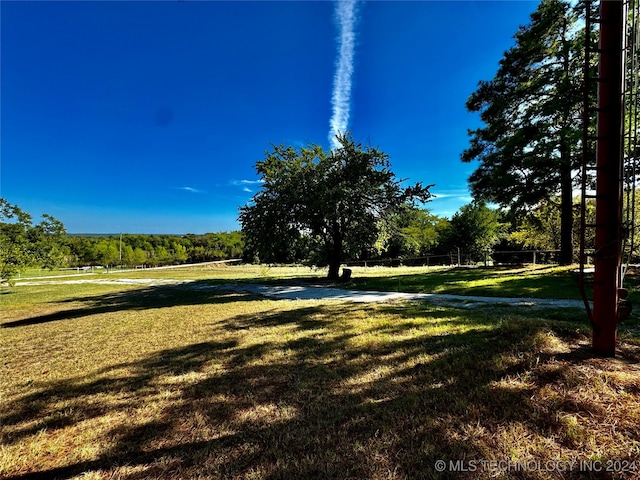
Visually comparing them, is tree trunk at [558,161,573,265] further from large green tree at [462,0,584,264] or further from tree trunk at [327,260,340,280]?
tree trunk at [327,260,340,280]

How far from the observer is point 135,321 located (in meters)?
8.31

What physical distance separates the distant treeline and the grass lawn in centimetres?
4706

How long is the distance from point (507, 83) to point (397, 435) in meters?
17.3

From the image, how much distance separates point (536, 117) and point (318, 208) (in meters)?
10.4

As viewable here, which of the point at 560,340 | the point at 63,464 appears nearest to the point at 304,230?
the point at 560,340

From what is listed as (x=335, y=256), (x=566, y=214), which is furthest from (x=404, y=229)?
(x=566, y=214)

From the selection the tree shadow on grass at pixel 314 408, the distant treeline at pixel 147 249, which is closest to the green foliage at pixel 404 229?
the tree shadow on grass at pixel 314 408

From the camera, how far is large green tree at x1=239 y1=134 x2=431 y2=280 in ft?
Result: 49.1

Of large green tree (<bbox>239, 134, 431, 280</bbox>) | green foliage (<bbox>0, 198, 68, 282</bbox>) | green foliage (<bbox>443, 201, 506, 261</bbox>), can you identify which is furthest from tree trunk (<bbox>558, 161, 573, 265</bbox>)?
green foliage (<bbox>0, 198, 68, 282</bbox>)

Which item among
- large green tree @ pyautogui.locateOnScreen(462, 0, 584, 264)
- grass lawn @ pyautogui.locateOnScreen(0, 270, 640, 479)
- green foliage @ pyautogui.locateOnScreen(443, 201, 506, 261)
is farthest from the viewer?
green foliage @ pyautogui.locateOnScreen(443, 201, 506, 261)

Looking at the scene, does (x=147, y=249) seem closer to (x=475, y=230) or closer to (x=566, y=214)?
(x=475, y=230)

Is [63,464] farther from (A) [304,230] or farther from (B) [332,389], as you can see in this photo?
(A) [304,230]

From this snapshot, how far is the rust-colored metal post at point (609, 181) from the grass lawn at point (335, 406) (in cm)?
45

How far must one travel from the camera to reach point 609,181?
3502 mm
